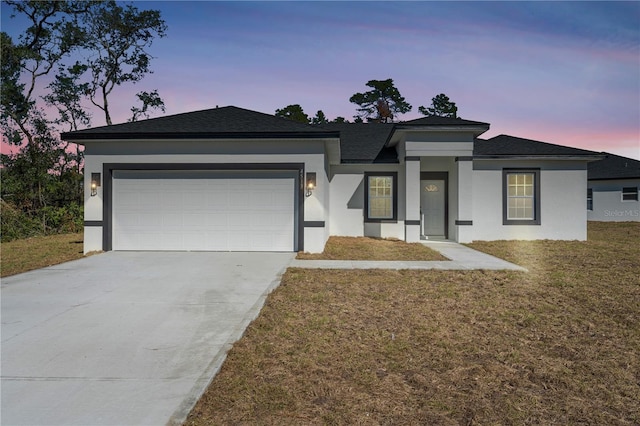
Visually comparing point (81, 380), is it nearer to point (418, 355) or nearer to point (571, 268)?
point (418, 355)

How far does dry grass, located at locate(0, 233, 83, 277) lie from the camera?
944 cm

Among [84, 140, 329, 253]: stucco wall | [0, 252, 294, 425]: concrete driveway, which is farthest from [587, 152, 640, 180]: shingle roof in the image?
[0, 252, 294, 425]: concrete driveway

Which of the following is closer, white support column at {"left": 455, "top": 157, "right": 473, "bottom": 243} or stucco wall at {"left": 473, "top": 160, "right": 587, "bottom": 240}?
white support column at {"left": 455, "top": 157, "right": 473, "bottom": 243}

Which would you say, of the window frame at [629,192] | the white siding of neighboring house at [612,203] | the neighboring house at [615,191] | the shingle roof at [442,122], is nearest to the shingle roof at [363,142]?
the shingle roof at [442,122]

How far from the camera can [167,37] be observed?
28.9m

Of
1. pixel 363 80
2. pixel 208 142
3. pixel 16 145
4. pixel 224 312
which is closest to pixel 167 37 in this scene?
pixel 16 145

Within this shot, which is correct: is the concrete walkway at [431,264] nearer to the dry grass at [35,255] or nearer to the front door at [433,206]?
the front door at [433,206]

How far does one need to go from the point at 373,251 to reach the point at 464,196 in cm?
452

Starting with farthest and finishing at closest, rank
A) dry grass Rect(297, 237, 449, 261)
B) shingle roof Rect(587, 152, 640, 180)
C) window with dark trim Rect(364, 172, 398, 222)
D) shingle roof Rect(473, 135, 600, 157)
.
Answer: shingle roof Rect(587, 152, 640, 180) < window with dark trim Rect(364, 172, 398, 222) < shingle roof Rect(473, 135, 600, 157) < dry grass Rect(297, 237, 449, 261)

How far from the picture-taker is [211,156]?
11648mm

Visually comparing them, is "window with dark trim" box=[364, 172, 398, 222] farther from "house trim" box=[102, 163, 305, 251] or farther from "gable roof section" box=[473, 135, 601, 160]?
"house trim" box=[102, 163, 305, 251]

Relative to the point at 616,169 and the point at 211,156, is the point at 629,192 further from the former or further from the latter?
the point at 211,156

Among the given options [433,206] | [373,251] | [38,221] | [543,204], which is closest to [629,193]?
[543,204]

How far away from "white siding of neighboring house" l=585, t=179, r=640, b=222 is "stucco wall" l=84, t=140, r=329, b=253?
25405mm
